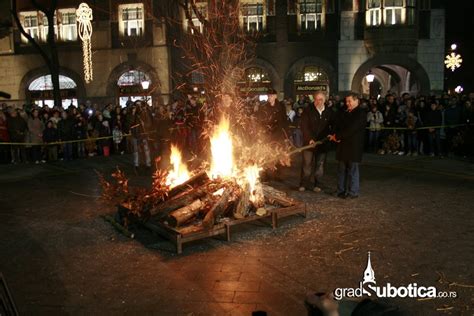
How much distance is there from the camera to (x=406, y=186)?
10.8 m

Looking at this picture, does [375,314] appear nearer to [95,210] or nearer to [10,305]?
[10,305]

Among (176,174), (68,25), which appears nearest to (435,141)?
(176,174)

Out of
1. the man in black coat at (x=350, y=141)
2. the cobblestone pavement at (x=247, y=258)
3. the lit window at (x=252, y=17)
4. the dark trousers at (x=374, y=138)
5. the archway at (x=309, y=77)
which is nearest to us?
the cobblestone pavement at (x=247, y=258)

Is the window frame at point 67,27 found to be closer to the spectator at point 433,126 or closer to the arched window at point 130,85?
the arched window at point 130,85

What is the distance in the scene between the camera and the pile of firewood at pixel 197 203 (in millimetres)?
7496

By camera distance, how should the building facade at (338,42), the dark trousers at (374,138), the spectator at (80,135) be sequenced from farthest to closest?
the building facade at (338,42) → the spectator at (80,135) → the dark trousers at (374,138)

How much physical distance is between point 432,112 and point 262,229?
9.34 metres

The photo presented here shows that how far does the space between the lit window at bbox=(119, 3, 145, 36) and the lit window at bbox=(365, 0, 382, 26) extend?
1224 centimetres

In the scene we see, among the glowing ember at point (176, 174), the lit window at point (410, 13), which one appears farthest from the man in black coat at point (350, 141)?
the lit window at point (410, 13)

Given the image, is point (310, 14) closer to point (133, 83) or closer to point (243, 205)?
point (133, 83)

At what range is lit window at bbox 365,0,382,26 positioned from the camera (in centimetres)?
2538

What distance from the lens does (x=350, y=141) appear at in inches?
375

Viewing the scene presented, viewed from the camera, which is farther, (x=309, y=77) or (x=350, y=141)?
(x=309, y=77)

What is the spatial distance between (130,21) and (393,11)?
1425 cm
